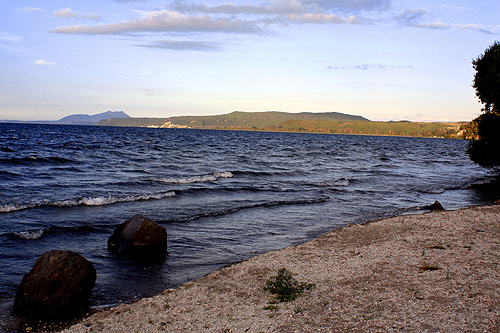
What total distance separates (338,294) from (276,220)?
7.65 metres

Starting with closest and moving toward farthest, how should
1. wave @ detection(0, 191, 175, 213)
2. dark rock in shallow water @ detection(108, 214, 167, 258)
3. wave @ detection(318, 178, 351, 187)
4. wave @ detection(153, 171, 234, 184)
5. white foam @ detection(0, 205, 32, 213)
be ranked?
dark rock in shallow water @ detection(108, 214, 167, 258) < white foam @ detection(0, 205, 32, 213) < wave @ detection(0, 191, 175, 213) < wave @ detection(153, 171, 234, 184) < wave @ detection(318, 178, 351, 187)

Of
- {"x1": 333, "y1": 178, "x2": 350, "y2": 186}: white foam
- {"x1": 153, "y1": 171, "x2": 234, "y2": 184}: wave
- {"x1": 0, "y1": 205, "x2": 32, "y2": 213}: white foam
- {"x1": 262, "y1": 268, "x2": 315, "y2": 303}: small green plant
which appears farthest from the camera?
{"x1": 333, "y1": 178, "x2": 350, "y2": 186}: white foam

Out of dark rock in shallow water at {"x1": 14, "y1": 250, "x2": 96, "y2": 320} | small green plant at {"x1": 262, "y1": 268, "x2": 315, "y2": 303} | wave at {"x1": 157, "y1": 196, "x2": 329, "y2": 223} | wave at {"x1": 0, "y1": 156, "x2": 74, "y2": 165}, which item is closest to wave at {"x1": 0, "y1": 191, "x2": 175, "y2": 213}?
wave at {"x1": 157, "y1": 196, "x2": 329, "y2": 223}

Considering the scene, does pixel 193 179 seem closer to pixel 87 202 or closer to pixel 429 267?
pixel 87 202

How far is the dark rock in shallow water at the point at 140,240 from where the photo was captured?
947cm

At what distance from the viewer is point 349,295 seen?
6133mm

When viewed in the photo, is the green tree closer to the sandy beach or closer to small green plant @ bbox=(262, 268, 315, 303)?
the sandy beach

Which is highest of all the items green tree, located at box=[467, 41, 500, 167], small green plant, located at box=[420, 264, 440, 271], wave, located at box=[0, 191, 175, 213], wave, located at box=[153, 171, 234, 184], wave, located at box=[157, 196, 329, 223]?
green tree, located at box=[467, 41, 500, 167]

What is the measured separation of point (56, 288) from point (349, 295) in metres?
4.99

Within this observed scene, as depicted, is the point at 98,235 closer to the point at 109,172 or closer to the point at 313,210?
the point at 313,210

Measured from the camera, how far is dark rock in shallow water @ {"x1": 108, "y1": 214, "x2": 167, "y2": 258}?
9.47m

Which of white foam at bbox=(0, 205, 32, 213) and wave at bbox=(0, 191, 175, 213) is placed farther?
wave at bbox=(0, 191, 175, 213)

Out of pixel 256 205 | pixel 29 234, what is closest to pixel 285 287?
pixel 29 234

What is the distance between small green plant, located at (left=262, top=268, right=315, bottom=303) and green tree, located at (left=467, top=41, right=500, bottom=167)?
23.0 metres
